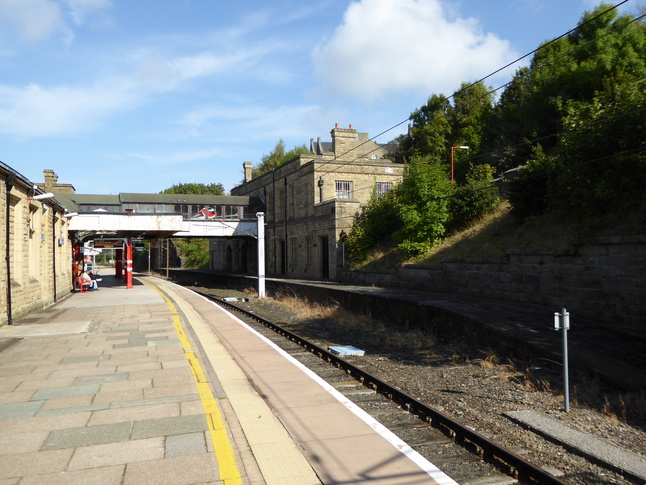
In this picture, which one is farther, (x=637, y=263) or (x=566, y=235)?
(x=566, y=235)

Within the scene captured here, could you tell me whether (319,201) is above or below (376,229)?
above

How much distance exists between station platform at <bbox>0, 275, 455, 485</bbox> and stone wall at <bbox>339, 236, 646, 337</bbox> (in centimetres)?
737

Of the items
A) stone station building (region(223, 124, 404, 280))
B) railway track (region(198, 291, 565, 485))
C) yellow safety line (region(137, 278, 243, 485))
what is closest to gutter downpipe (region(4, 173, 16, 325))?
yellow safety line (region(137, 278, 243, 485))

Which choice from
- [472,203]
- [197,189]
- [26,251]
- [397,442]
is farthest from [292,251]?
[197,189]

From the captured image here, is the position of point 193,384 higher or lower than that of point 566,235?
lower

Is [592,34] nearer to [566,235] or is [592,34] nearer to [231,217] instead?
[566,235]

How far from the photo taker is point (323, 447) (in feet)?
17.6

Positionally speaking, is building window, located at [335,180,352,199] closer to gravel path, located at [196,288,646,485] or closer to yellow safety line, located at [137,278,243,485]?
gravel path, located at [196,288,646,485]

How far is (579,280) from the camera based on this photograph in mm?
12500

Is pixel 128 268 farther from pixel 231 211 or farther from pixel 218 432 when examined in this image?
pixel 218 432

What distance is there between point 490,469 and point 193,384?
15.1ft

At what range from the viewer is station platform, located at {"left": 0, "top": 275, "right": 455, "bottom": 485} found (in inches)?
187

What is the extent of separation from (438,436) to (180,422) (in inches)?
123

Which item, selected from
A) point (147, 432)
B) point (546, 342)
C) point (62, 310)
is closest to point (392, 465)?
point (147, 432)
